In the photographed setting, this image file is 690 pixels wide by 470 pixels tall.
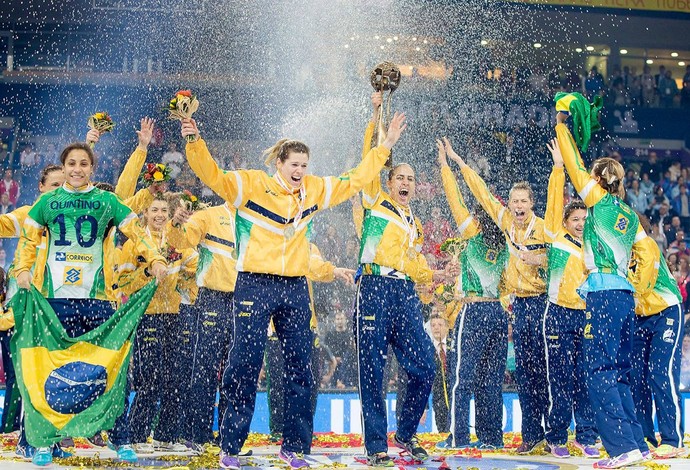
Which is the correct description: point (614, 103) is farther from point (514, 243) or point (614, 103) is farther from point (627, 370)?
point (627, 370)

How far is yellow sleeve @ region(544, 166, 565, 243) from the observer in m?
7.77

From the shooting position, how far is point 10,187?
18.2 meters

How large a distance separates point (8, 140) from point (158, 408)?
1322 centimetres

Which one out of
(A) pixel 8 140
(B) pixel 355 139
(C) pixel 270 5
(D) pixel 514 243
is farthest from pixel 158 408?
(A) pixel 8 140

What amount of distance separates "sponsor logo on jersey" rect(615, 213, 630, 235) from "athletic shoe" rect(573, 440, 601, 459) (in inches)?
81.4

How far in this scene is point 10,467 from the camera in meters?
6.60

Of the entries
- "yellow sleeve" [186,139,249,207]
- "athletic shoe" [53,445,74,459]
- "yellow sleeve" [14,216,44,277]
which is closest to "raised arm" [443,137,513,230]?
"yellow sleeve" [186,139,249,207]

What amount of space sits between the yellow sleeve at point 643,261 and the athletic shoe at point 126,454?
163 inches

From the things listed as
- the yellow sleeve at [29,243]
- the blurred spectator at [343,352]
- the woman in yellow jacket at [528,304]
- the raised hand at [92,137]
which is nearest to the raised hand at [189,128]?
the yellow sleeve at [29,243]

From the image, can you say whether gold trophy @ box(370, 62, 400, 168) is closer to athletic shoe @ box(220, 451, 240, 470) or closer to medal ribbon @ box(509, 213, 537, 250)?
medal ribbon @ box(509, 213, 537, 250)

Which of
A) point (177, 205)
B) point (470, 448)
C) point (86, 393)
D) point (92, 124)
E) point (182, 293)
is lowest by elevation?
point (470, 448)

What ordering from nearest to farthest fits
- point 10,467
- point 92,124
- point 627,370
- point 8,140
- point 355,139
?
point 10,467 < point 627,370 < point 92,124 < point 355,139 < point 8,140

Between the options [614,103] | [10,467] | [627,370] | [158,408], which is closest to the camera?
[10,467]

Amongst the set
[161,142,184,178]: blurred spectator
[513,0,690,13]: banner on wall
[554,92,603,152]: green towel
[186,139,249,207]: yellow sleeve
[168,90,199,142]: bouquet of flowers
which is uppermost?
[513,0,690,13]: banner on wall
